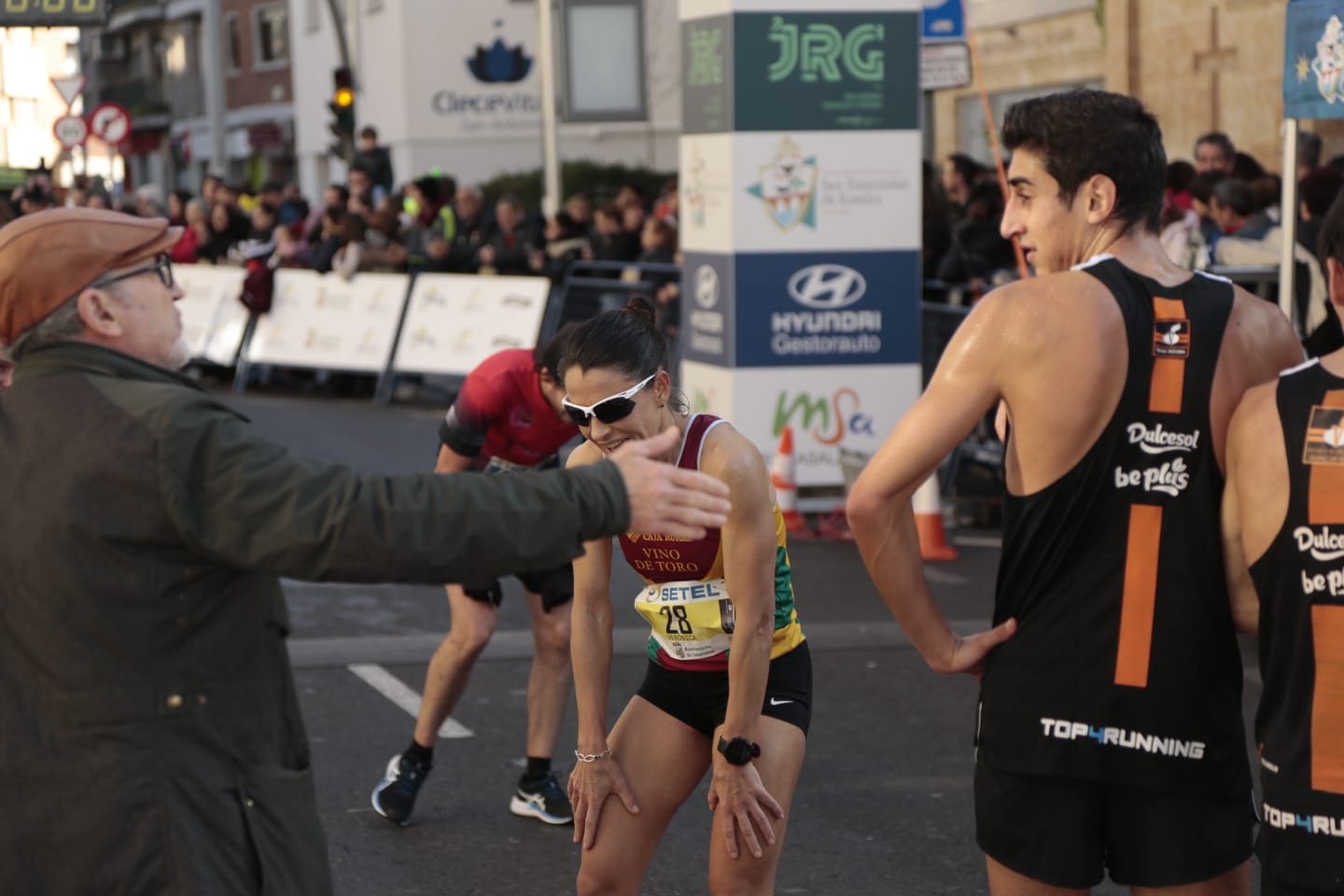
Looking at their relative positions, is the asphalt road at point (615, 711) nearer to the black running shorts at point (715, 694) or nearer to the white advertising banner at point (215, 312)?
the black running shorts at point (715, 694)

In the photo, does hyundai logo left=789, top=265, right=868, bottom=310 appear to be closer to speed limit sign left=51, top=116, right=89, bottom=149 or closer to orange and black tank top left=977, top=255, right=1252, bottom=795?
orange and black tank top left=977, top=255, right=1252, bottom=795

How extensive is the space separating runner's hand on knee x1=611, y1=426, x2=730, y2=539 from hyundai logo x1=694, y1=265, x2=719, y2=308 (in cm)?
827

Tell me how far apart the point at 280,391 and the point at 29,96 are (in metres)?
8.66

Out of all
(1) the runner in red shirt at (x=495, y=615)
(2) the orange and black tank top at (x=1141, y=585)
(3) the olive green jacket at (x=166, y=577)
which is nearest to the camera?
(3) the olive green jacket at (x=166, y=577)

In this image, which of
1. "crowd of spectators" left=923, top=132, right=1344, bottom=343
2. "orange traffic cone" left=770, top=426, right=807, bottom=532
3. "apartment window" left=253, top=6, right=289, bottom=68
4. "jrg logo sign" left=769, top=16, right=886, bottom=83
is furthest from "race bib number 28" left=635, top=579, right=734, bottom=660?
"apartment window" left=253, top=6, right=289, bottom=68

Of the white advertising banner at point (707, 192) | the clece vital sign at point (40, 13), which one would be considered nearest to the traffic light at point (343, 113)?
the clece vital sign at point (40, 13)

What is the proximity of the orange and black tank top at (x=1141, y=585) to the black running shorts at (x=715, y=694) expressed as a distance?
3.14 feet

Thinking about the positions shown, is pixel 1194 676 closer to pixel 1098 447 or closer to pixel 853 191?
pixel 1098 447

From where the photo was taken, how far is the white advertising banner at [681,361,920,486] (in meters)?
10.8

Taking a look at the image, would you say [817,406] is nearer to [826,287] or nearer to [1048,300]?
[826,287]

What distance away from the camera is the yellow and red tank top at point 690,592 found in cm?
390

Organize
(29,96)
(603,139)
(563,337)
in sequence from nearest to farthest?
(563,337) → (29,96) → (603,139)

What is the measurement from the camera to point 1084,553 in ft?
9.77

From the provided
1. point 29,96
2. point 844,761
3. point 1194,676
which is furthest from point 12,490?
point 29,96
